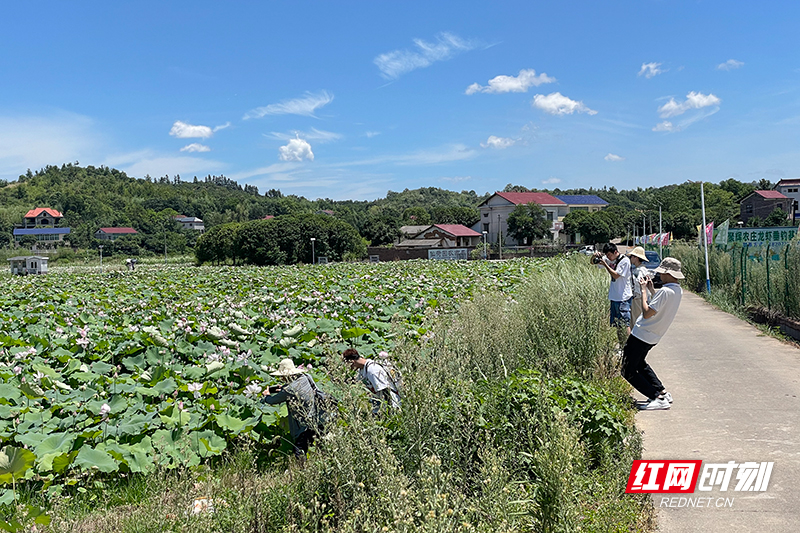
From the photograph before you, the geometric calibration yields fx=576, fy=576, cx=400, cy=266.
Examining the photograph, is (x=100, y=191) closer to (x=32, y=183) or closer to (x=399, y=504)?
(x=32, y=183)

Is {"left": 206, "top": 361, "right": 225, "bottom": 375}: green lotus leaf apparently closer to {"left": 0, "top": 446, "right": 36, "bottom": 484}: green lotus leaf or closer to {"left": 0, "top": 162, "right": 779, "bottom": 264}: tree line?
{"left": 0, "top": 446, "right": 36, "bottom": 484}: green lotus leaf

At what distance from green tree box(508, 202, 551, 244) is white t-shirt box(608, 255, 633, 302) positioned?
78605mm

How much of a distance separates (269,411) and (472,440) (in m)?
2.57

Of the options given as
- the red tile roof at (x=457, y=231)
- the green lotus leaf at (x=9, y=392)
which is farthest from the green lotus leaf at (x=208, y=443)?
the red tile roof at (x=457, y=231)

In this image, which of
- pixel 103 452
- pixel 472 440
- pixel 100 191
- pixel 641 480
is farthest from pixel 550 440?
pixel 100 191

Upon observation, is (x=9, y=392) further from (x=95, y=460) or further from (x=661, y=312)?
(x=661, y=312)

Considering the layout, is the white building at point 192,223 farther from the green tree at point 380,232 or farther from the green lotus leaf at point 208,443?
the green lotus leaf at point 208,443

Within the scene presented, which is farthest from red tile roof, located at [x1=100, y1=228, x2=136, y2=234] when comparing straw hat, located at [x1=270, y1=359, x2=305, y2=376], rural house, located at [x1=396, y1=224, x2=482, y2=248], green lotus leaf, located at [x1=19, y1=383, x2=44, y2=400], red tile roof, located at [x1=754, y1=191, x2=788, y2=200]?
straw hat, located at [x1=270, y1=359, x2=305, y2=376]

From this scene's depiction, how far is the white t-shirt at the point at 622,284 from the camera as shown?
9.12 meters

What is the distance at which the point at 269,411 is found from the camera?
612 centimetres

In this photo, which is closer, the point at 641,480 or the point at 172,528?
the point at 172,528

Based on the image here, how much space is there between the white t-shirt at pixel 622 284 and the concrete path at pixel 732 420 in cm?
115

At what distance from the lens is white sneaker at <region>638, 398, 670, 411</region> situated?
21.8ft

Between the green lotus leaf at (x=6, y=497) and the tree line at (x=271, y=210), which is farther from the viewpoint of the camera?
the tree line at (x=271, y=210)
